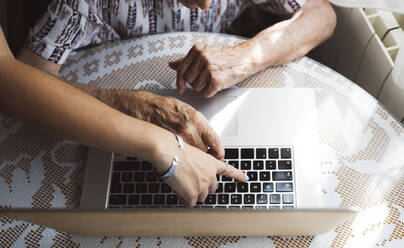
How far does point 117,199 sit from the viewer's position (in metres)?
0.84

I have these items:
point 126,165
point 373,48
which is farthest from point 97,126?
point 373,48

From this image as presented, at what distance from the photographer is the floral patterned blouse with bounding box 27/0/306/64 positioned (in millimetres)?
1055

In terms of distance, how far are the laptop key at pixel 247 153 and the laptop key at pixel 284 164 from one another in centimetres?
6

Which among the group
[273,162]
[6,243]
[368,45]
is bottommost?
[6,243]

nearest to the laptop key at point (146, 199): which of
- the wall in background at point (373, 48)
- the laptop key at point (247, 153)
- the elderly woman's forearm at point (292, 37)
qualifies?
the laptop key at point (247, 153)

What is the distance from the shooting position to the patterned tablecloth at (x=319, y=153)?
31.9 inches

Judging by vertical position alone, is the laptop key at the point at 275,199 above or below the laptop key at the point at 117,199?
above

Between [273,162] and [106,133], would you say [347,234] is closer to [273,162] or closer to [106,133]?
[273,162]

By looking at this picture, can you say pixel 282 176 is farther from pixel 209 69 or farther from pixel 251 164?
pixel 209 69

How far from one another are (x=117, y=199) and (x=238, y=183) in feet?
0.86

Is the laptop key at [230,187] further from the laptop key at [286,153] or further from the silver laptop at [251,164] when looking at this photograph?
the laptop key at [286,153]

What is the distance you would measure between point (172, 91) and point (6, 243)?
0.50 meters

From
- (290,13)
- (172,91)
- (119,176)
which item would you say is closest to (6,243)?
(119,176)

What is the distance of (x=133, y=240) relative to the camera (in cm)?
81
